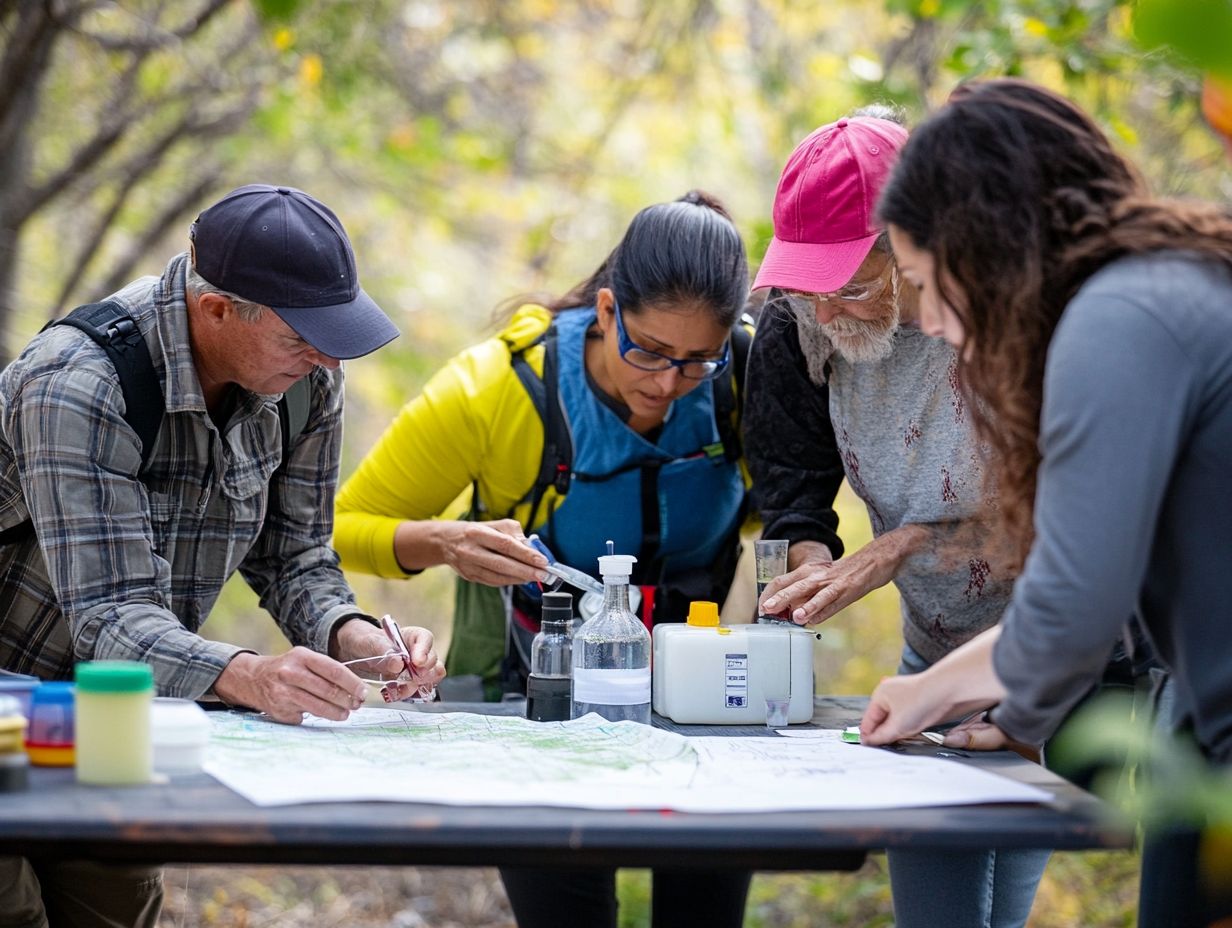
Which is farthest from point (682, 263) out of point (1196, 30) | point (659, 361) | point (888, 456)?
point (1196, 30)

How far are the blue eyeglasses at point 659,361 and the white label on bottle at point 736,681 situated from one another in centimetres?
65

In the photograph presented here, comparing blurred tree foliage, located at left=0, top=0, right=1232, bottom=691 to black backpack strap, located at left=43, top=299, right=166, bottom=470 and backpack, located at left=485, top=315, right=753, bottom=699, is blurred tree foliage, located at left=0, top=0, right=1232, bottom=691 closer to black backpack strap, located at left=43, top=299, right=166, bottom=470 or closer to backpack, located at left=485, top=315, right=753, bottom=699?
backpack, located at left=485, top=315, right=753, bottom=699

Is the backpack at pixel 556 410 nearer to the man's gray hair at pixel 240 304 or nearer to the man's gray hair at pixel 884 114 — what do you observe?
the man's gray hair at pixel 884 114

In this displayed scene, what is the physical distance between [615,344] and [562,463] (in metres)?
0.27

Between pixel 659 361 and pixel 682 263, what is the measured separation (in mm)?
201

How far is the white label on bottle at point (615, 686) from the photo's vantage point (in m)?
2.18

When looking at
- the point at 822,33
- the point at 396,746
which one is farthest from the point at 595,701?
the point at 822,33

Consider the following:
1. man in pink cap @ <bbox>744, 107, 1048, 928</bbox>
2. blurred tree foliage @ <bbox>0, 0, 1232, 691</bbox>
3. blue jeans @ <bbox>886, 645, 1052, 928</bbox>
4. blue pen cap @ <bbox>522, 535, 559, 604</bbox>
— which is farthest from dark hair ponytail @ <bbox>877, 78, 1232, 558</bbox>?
blurred tree foliage @ <bbox>0, 0, 1232, 691</bbox>

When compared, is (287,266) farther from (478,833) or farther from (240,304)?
(478,833)

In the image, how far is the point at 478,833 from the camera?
4.96 feet

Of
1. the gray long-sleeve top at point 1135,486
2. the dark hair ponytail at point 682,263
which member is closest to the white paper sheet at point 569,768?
the gray long-sleeve top at point 1135,486

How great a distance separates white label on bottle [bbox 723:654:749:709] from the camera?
7.45 feet

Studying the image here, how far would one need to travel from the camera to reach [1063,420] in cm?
147

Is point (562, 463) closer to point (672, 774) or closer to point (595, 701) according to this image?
point (595, 701)
